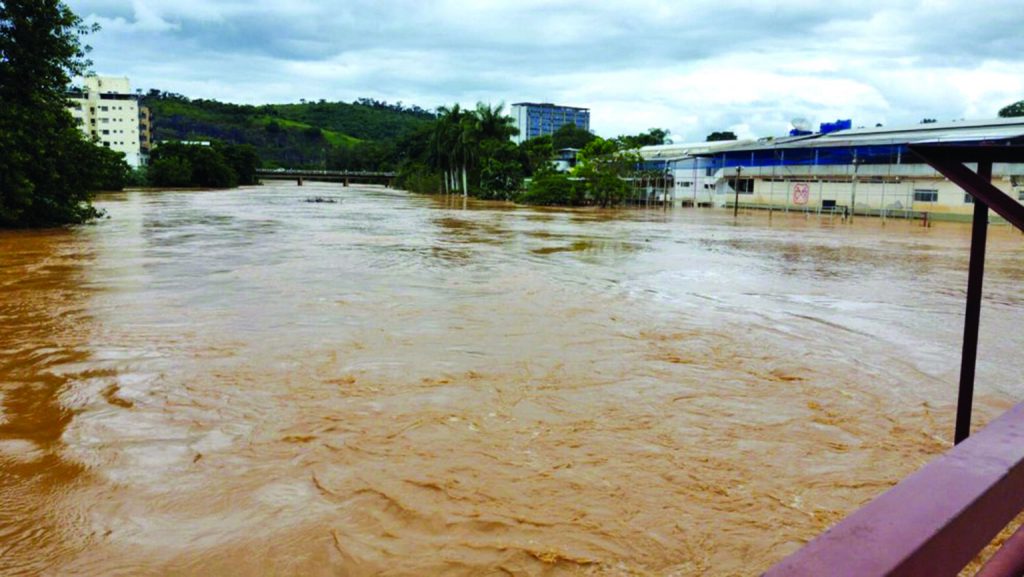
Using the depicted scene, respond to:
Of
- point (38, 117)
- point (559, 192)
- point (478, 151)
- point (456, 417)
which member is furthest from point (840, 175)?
point (456, 417)

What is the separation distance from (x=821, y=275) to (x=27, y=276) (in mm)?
16032

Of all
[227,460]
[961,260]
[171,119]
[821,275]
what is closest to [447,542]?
[227,460]

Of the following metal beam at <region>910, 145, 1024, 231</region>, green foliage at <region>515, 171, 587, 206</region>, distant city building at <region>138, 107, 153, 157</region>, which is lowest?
metal beam at <region>910, 145, 1024, 231</region>

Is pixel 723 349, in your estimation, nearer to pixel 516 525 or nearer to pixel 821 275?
pixel 516 525

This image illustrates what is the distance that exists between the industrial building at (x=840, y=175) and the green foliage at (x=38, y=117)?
129 feet

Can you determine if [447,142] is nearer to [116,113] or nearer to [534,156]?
[534,156]

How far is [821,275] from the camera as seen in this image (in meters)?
16.4

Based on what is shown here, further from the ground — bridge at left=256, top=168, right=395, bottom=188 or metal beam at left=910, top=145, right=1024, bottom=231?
bridge at left=256, top=168, right=395, bottom=188

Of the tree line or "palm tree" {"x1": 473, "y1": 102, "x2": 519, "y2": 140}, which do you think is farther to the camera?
"palm tree" {"x1": 473, "y1": 102, "x2": 519, "y2": 140}

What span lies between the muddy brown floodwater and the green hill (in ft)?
380

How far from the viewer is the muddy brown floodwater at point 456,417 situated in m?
4.18

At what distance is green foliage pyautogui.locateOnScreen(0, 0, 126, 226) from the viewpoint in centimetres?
2161

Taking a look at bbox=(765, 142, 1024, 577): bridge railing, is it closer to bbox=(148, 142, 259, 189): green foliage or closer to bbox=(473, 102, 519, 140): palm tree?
bbox=(473, 102, 519, 140): palm tree

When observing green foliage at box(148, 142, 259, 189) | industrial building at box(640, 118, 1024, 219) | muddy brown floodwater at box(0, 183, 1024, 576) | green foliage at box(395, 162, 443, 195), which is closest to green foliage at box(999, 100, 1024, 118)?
industrial building at box(640, 118, 1024, 219)
